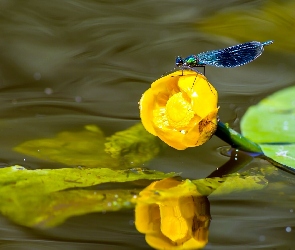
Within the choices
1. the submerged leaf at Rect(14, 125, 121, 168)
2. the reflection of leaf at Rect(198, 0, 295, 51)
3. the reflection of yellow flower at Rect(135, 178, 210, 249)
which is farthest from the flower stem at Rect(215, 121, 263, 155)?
the reflection of leaf at Rect(198, 0, 295, 51)

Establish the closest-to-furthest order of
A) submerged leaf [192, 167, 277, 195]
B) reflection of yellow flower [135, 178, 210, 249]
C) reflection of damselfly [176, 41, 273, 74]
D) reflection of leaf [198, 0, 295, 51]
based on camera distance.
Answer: reflection of yellow flower [135, 178, 210, 249] < submerged leaf [192, 167, 277, 195] < reflection of damselfly [176, 41, 273, 74] < reflection of leaf [198, 0, 295, 51]

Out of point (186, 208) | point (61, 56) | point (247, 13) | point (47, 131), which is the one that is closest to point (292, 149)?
point (186, 208)

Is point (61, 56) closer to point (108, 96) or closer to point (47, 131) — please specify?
point (108, 96)

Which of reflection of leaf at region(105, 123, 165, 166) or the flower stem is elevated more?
the flower stem

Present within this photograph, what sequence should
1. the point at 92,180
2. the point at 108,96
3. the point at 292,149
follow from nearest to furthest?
the point at 92,180
the point at 292,149
the point at 108,96

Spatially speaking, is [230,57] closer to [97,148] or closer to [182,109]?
[182,109]

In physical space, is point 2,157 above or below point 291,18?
below

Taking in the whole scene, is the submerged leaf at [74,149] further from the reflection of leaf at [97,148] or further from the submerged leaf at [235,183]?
the submerged leaf at [235,183]

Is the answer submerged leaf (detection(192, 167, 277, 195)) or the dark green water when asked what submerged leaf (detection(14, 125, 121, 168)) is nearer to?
the dark green water
